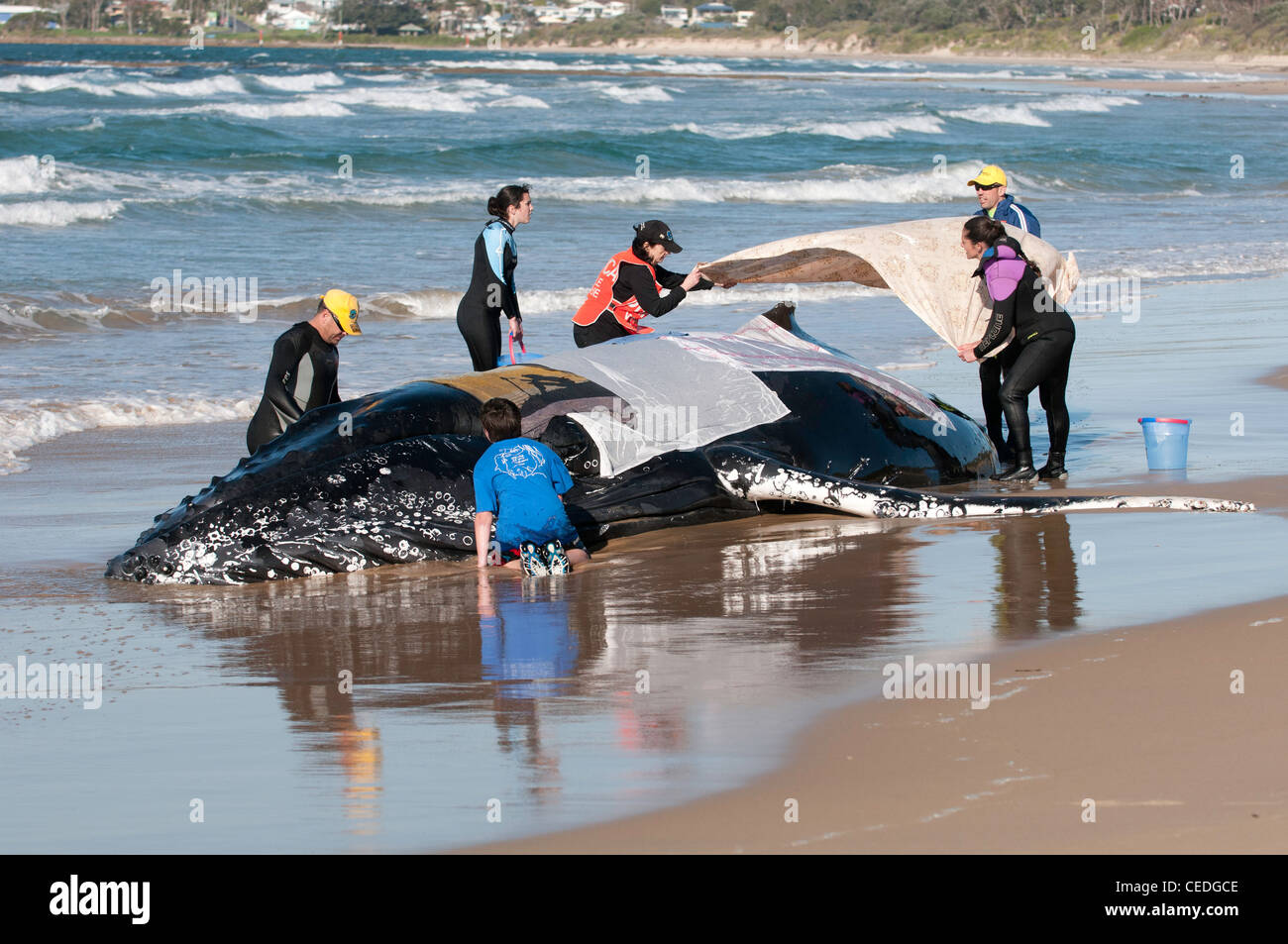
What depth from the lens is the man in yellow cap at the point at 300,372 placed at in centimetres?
936

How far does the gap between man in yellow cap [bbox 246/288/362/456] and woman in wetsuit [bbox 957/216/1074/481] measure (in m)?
4.04

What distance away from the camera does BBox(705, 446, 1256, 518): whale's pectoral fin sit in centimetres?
893

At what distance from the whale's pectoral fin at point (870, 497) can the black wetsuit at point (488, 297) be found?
2.21m

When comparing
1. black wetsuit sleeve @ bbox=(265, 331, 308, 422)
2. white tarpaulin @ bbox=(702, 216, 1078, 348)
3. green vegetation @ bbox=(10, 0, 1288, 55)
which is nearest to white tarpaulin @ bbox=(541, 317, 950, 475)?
white tarpaulin @ bbox=(702, 216, 1078, 348)

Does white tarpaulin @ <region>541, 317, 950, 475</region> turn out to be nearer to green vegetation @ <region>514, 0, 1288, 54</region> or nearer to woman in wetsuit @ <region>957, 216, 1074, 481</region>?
woman in wetsuit @ <region>957, 216, 1074, 481</region>

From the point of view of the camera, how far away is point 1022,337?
10.5m

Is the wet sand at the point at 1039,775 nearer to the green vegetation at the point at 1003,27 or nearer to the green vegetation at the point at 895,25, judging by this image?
the green vegetation at the point at 1003,27

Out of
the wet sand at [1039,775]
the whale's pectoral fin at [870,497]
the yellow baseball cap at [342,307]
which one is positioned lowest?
the wet sand at [1039,775]

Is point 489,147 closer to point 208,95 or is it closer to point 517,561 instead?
point 208,95

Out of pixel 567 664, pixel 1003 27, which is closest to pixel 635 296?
pixel 567 664

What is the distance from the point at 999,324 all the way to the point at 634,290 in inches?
96.4

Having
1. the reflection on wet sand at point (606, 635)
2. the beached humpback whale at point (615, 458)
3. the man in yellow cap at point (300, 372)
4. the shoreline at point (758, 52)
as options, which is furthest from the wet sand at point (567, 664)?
the shoreline at point (758, 52)
